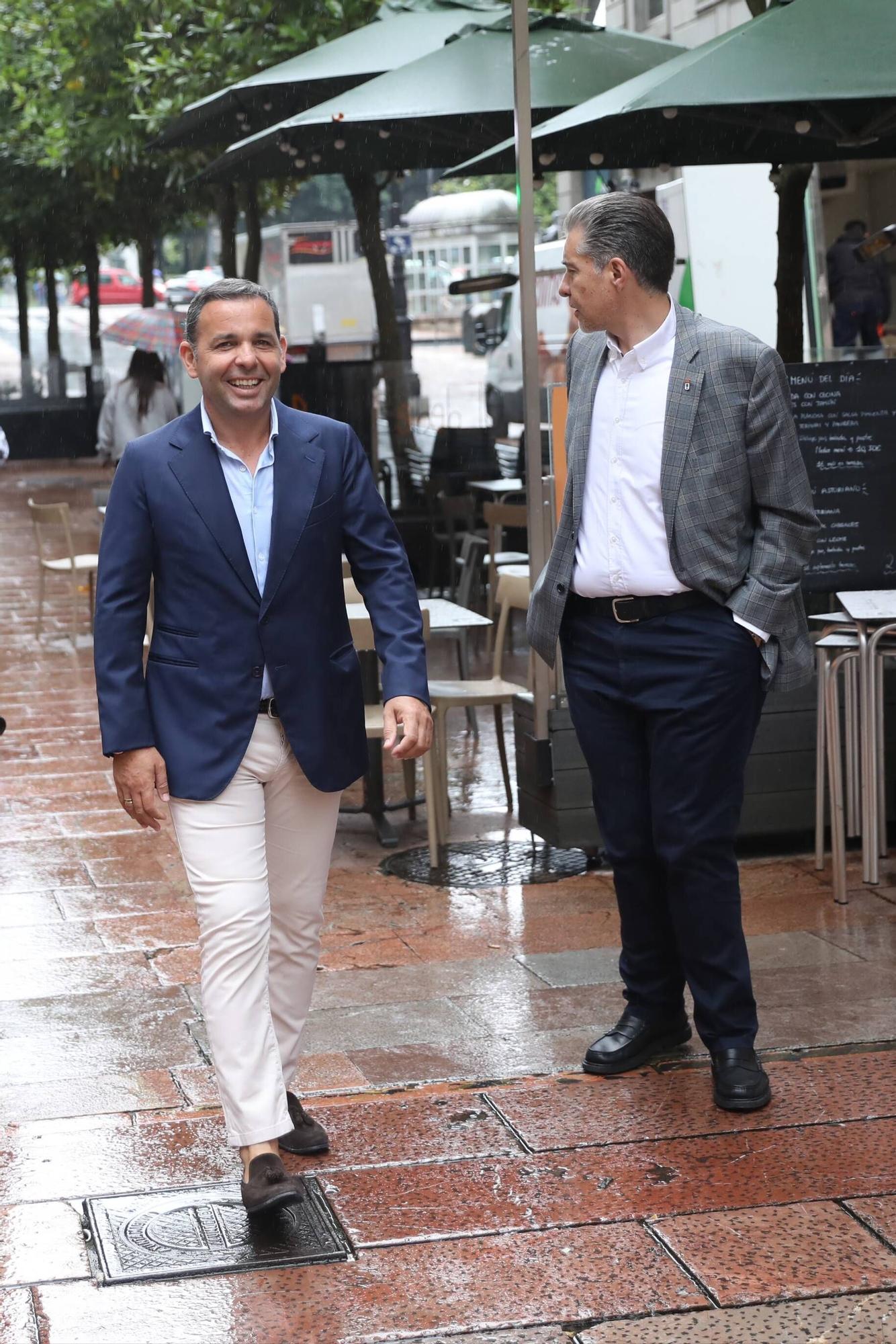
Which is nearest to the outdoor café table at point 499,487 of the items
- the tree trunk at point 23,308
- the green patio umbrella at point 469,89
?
the green patio umbrella at point 469,89

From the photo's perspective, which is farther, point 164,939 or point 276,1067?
point 164,939

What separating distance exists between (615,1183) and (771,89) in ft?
13.6

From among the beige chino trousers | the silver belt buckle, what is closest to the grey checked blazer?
the silver belt buckle

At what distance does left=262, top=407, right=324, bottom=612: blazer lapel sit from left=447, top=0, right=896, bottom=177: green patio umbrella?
10.2ft

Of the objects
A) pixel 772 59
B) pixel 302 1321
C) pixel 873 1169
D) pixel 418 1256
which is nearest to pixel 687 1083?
→ pixel 873 1169

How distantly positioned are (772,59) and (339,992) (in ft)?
12.0

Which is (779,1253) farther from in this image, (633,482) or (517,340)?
(517,340)

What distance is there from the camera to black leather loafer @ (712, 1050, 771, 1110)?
4.04 metres

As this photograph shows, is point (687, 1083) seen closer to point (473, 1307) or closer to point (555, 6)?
point (473, 1307)

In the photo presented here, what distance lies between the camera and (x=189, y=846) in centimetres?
358

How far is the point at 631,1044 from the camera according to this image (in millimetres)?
4312

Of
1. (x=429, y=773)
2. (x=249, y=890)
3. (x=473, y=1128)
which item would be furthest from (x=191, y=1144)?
(x=429, y=773)

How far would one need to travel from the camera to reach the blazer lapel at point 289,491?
3.59 metres

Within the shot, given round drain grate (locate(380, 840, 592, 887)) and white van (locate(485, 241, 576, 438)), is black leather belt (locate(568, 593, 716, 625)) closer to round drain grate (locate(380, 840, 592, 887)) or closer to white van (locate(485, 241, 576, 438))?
round drain grate (locate(380, 840, 592, 887))
